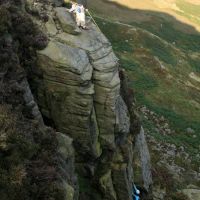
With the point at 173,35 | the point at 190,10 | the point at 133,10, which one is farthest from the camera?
the point at 190,10

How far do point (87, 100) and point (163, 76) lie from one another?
4096 cm

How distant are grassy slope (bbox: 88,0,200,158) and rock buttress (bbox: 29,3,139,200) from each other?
20.2m

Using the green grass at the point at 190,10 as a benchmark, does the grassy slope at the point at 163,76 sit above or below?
above

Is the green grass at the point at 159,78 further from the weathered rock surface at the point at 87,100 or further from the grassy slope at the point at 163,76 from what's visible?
the weathered rock surface at the point at 87,100

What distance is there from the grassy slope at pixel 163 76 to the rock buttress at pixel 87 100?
20.2 m

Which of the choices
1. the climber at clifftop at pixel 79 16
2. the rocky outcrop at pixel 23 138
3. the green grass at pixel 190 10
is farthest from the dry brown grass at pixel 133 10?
the rocky outcrop at pixel 23 138

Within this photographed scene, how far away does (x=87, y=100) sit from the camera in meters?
20.5

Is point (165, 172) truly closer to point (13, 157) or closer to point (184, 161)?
point (184, 161)

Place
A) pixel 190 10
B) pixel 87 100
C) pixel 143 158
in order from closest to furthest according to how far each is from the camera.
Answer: pixel 87 100 → pixel 143 158 → pixel 190 10

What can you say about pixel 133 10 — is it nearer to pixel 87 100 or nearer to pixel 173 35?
pixel 173 35

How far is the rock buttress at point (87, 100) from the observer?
20.5 meters

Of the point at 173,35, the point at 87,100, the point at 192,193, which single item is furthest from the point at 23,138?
the point at 173,35

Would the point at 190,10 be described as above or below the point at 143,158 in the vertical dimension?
below

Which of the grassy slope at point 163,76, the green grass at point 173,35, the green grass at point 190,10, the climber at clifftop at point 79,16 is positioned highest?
the climber at clifftop at point 79,16
